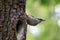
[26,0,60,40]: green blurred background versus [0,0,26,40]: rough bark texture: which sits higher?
[0,0,26,40]: rough bark texture

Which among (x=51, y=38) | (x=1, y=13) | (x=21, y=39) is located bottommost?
(x=51, y=38)

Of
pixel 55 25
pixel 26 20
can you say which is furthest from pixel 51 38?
pixel 26 20

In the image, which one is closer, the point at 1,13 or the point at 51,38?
the point at 1,13

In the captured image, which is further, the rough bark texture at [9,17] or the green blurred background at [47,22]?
the green blurred background at [47,22]

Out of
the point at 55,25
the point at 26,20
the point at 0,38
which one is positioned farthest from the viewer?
the point at 55,25

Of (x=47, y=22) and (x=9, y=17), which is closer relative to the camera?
(x=9, y=17)

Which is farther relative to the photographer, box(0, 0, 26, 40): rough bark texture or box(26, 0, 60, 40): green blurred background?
box(26, 0, 60, 40): green blurred background

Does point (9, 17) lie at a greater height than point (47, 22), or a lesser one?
greater

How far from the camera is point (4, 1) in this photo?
1.84 meters

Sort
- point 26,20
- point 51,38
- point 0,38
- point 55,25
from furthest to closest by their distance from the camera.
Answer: point 55,25 → point 51,38 → point 26,20 → point 0,38

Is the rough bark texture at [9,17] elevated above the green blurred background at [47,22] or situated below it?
above

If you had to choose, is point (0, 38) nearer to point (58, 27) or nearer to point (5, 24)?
point (5, 24)

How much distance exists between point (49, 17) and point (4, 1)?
478 cm

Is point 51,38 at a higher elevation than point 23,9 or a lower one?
lower
